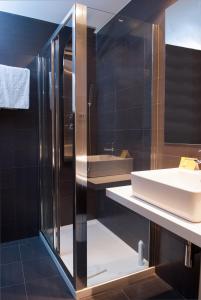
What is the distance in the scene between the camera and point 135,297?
1573 millimetres

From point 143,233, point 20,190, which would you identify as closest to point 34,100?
point 20,190

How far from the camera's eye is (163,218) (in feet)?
3.10

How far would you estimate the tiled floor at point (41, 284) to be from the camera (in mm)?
1573

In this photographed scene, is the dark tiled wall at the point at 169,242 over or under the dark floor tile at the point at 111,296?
over

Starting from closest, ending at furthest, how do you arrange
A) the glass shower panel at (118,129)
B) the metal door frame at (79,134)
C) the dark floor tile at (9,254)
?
the metal door frame at (79,134), the glass shower panel at (118,129), the dark floor tile at (9,254)

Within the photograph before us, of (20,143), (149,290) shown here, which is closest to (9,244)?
(20,143)

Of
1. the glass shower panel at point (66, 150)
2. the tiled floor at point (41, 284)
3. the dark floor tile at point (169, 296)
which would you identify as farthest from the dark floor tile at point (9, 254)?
the dark floor tile at point (169, 296)

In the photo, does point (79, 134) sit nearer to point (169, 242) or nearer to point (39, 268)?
point (169, 242)

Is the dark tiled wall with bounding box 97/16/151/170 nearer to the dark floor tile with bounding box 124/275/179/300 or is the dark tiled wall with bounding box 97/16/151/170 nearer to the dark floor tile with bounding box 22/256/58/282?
the dark floor tile with bounding box 124/275/179/300

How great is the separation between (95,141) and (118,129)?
0.27m

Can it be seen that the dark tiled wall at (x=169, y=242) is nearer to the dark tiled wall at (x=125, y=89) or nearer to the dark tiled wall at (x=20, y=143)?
the dark tiled wall at (x=125, y=89)

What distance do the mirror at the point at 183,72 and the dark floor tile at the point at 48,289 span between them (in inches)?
53.1

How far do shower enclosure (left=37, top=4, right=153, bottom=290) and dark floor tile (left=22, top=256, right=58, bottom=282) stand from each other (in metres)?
0.10

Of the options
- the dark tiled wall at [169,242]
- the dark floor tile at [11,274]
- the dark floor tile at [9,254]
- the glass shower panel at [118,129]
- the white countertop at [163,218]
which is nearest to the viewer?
the white countertop at [163,218]
